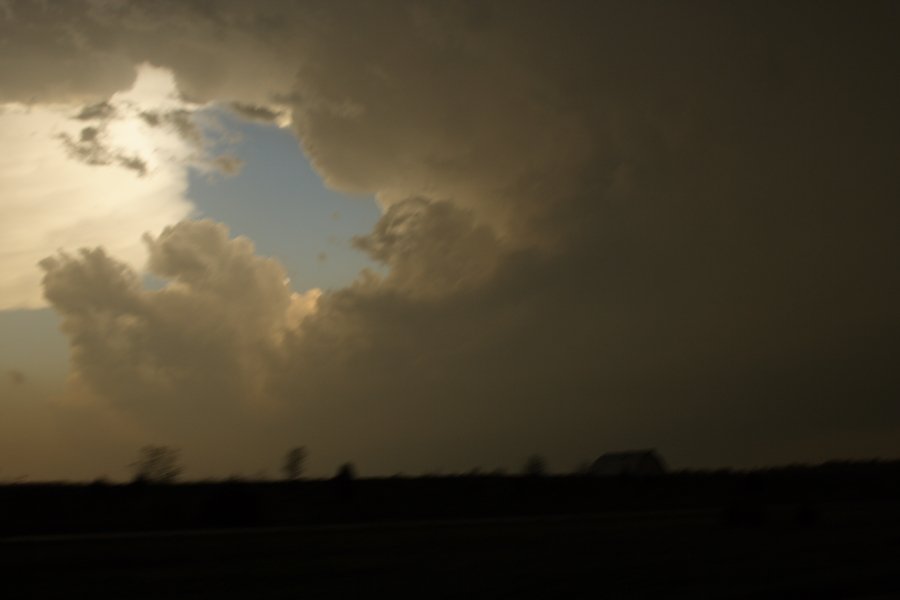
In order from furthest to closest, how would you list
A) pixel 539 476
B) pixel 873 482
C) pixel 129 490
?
pixel 873 482 → pixel 539 476 → pixel 129 490

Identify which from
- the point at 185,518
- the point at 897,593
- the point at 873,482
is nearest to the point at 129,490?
the point at 185,518

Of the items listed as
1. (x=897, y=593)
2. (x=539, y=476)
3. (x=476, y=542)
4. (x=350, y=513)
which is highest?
(x=539, y=476)

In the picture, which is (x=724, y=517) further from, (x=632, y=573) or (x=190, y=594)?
(x=190, y=594)

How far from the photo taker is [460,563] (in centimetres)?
1850

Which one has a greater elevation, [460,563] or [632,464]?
[632,464]

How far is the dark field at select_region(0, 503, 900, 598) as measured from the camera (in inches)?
584

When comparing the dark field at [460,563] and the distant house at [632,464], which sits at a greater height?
the distant house at [632,464]

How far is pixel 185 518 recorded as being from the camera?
92.3 feet

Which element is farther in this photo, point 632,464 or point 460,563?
point 632,464

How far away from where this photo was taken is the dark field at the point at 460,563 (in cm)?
1484

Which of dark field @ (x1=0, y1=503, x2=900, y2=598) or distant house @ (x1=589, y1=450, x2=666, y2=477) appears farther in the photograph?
distant house @ (x1=589, y1=450, x2=666, y2=477)

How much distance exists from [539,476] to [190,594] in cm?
3334

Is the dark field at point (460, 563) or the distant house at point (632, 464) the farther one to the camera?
the distant house at point (632, 464)

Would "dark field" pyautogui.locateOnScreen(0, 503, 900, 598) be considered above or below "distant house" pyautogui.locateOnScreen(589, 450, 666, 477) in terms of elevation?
below
